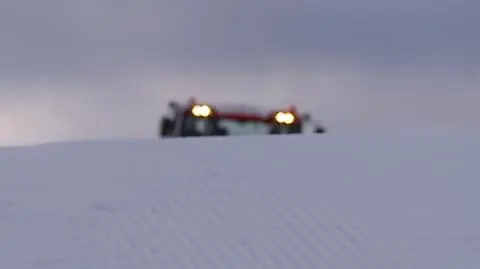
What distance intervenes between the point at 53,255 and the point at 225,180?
2.58 m

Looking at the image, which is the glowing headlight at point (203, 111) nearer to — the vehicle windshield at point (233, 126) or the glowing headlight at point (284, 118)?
the vehicle windshield at point (233, 126)

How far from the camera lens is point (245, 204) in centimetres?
1138

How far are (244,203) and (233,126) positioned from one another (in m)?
6.56

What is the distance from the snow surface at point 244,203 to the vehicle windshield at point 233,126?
129 inches

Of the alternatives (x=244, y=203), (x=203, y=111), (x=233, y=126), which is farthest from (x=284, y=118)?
(x=244, y=203)

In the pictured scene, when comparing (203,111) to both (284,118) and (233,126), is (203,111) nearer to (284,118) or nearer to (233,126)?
(233,126)

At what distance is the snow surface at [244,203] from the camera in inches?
395

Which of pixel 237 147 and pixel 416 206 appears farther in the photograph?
pixel 237 147

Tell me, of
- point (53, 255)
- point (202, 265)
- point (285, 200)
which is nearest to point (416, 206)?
point (285, 200)

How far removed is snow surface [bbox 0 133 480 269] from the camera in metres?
10.0

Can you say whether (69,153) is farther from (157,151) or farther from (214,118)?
(214,118)

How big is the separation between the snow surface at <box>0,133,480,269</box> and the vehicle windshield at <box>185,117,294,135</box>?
3.27 meters

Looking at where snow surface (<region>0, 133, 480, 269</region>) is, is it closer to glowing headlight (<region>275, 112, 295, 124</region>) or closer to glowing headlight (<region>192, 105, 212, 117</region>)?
glowing headlight (<region>192, 105, 212, 117</region>)

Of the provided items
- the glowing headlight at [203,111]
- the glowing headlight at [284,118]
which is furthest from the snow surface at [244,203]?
the glowing headlight at [284,118]
